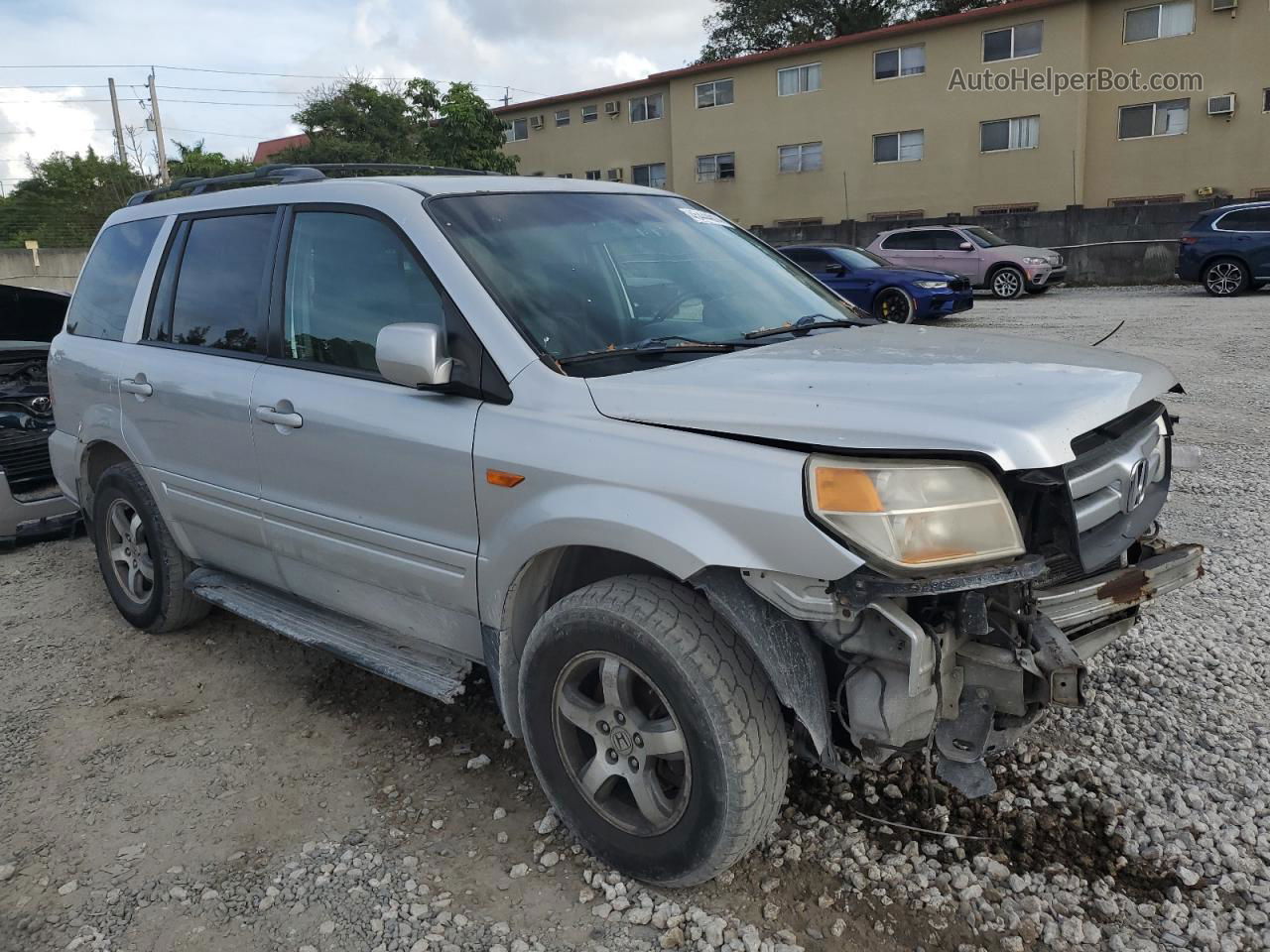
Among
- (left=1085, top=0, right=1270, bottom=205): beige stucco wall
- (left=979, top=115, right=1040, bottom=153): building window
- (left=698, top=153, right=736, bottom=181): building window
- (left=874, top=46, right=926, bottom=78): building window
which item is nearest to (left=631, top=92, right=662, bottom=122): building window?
(left=698, top=153, right=736, bottom=181): building window

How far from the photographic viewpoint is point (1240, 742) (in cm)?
320

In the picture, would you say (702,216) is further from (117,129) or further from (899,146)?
(117,129)

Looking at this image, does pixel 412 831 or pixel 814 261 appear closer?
pixel 412 831

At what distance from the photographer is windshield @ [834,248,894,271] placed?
17.0 m

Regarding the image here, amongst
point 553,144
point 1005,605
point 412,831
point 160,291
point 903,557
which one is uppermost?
point 553,144

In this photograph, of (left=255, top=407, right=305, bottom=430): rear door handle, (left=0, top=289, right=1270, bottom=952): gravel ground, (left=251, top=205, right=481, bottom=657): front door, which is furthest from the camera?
(left=255, top=407, right=305, bottom=430): rear door handle

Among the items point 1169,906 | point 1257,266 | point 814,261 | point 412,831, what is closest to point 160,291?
point 412,831

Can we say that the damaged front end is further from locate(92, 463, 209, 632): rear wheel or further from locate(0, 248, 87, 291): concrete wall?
locate(0, 248, 87, 291): concrete wall

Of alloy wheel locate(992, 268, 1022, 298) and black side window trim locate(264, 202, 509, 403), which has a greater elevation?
black side window trim locate(264, 202, 509, 403)

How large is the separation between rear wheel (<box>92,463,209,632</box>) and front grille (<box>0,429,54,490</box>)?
158 centimetres

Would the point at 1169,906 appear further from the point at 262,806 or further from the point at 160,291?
the point at 160,291

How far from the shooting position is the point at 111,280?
4.61 meters

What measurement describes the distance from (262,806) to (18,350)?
5.03m

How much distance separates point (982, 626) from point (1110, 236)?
23.3 metres
